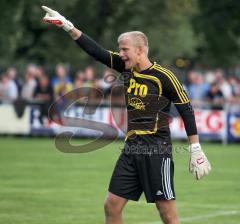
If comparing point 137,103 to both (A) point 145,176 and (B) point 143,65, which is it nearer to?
(B) point 143,65

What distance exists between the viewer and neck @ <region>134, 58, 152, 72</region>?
8039 mm

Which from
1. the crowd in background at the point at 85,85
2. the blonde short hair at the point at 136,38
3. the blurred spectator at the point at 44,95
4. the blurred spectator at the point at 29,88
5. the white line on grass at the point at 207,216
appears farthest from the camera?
the blurred spectator at the point at 29,88

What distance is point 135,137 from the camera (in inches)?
323

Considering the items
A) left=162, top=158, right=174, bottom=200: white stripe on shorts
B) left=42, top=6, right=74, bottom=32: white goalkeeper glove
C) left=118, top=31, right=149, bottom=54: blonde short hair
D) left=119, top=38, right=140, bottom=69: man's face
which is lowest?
left=162, top=158, right=174, bottom=200: white stripe on shorts

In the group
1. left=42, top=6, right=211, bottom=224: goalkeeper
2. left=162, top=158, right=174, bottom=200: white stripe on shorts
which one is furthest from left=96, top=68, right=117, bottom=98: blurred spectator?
left=162, top=158, right=174, bottom=200: white stripe on shorts

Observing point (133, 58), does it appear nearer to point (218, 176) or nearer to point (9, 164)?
point (218, 176)

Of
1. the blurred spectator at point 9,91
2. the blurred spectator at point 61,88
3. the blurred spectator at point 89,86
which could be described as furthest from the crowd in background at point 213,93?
the blurred spectator at point 9,91

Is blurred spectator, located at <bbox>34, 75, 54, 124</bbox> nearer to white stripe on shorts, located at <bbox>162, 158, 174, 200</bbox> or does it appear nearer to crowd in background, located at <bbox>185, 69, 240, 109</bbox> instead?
crowd in background, located at <bbox>185, 69, 240, 109</bbox>

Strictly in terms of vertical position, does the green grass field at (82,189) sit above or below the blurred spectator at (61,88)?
below

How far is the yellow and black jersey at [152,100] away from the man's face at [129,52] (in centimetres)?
15

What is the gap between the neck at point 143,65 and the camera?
26.4 feet

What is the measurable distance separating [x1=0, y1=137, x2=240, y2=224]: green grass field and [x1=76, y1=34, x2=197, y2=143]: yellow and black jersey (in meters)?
2.83

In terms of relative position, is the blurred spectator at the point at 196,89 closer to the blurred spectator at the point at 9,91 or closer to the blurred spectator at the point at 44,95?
the blurred spectator at the point at 44,95

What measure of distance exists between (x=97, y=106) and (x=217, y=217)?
12908 mm
